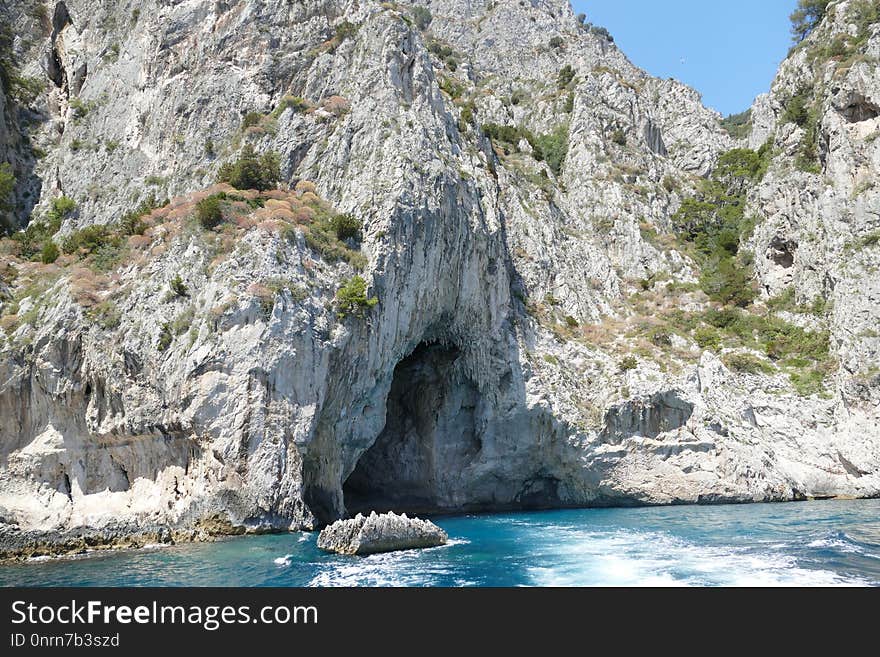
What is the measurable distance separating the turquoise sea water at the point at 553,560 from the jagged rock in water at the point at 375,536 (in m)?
0.76

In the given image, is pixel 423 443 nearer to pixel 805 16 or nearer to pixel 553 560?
pixel 553 560

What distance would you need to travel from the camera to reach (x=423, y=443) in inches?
1641

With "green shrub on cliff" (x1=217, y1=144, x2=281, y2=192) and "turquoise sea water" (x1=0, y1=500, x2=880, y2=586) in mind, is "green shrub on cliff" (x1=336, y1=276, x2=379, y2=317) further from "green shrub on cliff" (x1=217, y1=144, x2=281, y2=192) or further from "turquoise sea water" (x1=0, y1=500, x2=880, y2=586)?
"turquoise sea water" (x1=0, y1=500, x2=880, y2=586)

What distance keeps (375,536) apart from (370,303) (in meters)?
13.0

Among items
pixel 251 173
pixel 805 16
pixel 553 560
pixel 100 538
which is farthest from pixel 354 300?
pixel 805 16

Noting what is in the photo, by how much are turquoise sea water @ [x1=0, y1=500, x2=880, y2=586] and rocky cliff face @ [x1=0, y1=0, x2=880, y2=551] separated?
16.7ft

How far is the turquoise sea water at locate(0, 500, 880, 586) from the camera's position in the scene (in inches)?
704

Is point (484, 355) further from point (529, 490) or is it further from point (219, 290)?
point (219, 290)

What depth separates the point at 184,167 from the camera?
44438 mm

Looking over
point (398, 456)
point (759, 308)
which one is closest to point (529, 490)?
point (398, 456)

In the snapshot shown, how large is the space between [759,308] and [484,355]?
23.5 m

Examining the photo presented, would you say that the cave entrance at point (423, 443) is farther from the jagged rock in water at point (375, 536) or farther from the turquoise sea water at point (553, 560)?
the jagged rock in water at point (375, 536)

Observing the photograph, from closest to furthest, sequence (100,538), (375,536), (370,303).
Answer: (375,536) < (100,538) < (370,303)

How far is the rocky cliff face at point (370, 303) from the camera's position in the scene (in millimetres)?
28516
